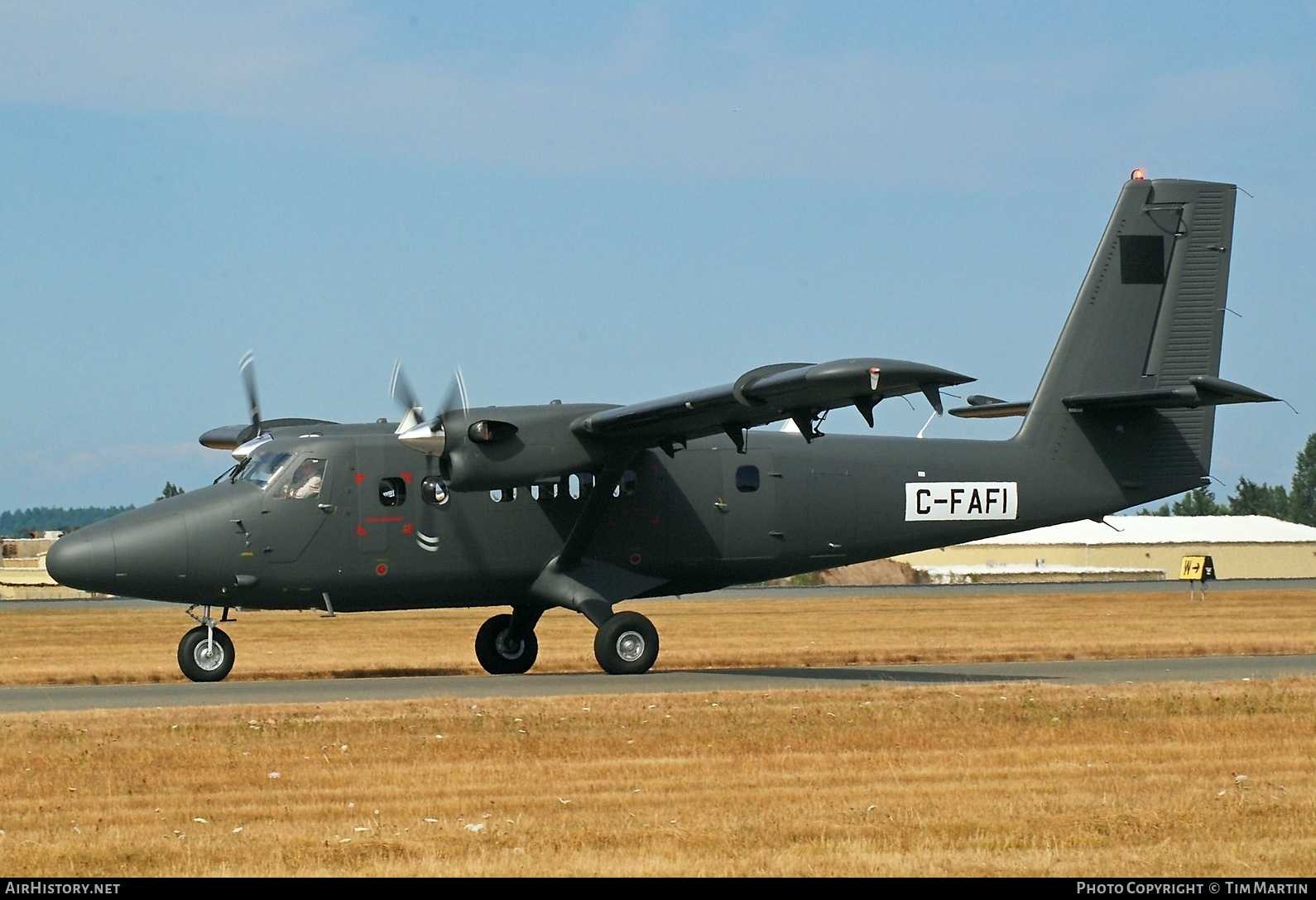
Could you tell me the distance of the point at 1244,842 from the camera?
9.36 m

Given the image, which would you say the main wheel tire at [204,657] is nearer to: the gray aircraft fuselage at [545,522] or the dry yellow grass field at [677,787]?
the gray aircraft fuselage at [545,522]

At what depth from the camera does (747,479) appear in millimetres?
23156

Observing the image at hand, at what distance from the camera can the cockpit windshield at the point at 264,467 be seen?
20844 millimetres

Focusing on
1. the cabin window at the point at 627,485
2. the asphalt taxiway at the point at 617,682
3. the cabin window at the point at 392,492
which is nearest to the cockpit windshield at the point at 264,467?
the cabin window at the point at 392,492

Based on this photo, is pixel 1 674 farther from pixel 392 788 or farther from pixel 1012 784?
pixel 1012 784

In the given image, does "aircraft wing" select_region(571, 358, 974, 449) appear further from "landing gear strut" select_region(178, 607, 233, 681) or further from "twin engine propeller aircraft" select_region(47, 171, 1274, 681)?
"landing gear strut" select_region(178, 607, 233, 681)

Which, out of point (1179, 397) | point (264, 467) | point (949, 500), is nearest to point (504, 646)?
point (264, 467)

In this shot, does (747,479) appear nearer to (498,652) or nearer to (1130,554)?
(498,652)

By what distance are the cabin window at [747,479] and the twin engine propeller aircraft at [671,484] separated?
0.21 ft

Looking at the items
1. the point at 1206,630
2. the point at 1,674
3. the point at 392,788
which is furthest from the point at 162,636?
the point at 392,788

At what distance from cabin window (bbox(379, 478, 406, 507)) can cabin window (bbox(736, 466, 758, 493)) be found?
4.99 m

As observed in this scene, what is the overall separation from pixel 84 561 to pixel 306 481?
2965mm

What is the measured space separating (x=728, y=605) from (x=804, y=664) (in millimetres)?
23947
